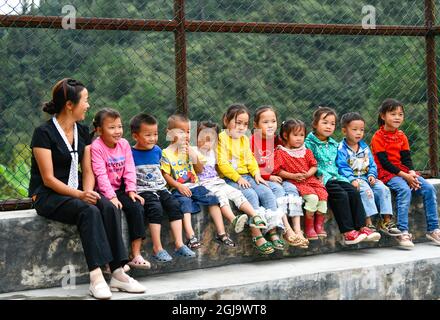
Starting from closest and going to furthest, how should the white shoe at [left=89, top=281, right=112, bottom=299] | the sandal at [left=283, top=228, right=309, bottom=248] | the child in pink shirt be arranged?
the white shoe at [left=89, top=281, right=112, bottom=299] < the child in pink shirt < the sandal at [left=283, top=228, right=309, bottom=248]

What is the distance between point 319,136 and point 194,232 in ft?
3.96

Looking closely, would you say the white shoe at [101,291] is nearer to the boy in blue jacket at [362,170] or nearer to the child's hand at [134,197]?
the child's hand at [134,197]

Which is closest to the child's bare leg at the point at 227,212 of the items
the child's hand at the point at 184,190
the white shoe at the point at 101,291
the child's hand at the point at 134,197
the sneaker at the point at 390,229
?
the child's hand at the point at 184,190

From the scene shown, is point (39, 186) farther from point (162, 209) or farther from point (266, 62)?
point (266, 62)

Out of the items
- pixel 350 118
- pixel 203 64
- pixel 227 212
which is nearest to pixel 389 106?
pixel 350 118

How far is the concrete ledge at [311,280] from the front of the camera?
4.78 m

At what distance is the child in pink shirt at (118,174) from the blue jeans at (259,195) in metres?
0.78

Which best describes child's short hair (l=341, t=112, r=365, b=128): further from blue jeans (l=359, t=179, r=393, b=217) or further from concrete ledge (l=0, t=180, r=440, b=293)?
concrete ledge (l=0, t=180, r=440, b=293)

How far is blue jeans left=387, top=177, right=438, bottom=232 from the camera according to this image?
604cm

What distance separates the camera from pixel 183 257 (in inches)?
210

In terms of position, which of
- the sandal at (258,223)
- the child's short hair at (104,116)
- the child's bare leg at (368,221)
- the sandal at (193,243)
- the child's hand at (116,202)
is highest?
the child's short hair at (104,116)

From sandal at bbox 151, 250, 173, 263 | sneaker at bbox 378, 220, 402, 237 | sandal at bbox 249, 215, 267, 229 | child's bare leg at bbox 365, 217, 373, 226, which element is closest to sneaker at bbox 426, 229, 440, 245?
sneaker at bbox 378, 220, 402, 237

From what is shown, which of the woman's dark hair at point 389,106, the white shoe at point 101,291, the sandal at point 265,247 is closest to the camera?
the white shoe at point 101,291

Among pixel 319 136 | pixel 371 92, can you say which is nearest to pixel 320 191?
pixel 319 136
